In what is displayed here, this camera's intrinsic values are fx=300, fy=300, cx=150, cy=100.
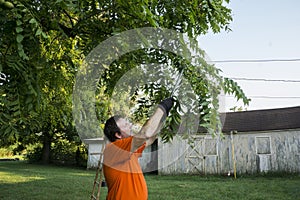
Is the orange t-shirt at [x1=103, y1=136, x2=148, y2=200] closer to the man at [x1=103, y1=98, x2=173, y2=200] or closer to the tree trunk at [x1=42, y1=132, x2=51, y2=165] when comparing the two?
the man at [x1=103, y1=98, x2=173, y2=200]

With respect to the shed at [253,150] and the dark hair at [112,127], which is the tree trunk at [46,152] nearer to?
the shed at [253,150]

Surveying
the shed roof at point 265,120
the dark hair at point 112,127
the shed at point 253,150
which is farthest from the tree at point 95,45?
the shed roof at point 265,120

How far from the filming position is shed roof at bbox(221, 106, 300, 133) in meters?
15.7

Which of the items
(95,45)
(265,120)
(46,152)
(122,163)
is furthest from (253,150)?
(46,152)

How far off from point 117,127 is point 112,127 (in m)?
0.05

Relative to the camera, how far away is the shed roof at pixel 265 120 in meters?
15.7

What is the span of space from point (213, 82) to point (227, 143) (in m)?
14.5

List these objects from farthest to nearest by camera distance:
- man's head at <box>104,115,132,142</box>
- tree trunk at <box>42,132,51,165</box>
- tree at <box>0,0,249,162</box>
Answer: tree trunk at <box>42,132,51,165</box> → man's head at <box>104,115,132,142</box> → tree at <box>0,0,249,162</box>

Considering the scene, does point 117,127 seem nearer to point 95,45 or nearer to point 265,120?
point 95,45

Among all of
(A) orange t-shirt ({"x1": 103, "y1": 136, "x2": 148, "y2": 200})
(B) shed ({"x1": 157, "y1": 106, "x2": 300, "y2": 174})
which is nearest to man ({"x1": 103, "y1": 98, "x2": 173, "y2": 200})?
(A) orange t-shirt ({"x1": 103, "y1": 136, "x2": 148, "y2": 200})

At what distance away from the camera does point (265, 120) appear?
1692cm

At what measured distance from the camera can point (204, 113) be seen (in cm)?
206

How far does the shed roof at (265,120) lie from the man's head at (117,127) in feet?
47.6

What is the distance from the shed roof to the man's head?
14.5m
